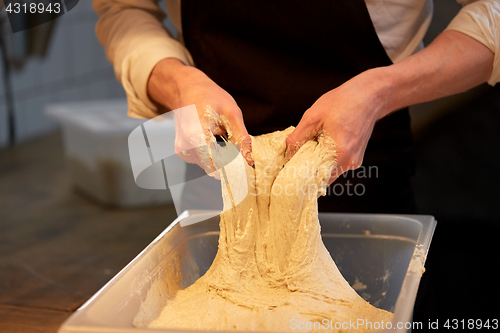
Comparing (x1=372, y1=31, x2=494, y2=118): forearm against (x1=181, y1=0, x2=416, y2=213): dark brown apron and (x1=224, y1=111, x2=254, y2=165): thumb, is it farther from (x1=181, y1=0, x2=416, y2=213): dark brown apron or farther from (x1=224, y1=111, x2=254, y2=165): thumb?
(x1=224, y1=111, x2=254, y2=165): thumb

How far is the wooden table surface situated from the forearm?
481mm

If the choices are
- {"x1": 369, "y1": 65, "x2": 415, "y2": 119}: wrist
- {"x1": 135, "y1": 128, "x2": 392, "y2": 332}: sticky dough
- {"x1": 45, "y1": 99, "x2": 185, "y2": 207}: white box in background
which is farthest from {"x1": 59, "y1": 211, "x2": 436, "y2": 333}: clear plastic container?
{"x1": 45, "y1": 99, "x2": 185, "y2": 207}: white box in background

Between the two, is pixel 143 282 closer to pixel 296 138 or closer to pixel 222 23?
pixel 296 138

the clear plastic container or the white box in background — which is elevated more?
the clear plastic container

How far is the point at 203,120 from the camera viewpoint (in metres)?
0.53

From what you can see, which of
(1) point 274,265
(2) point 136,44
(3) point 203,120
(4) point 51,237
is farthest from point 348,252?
(4) point 51,237

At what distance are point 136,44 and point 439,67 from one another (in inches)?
17.7

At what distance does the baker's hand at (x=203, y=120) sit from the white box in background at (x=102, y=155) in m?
1.04

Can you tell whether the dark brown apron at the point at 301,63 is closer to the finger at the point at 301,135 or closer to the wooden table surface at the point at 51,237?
the finger at the point at 301,135

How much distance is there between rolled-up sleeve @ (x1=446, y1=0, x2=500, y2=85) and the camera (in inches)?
23.2

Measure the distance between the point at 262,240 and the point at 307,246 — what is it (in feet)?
0.21

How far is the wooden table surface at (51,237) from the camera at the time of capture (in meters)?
0.52

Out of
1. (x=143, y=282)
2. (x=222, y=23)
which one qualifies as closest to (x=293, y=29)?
(x=222, y=23)

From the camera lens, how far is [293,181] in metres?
0.50
